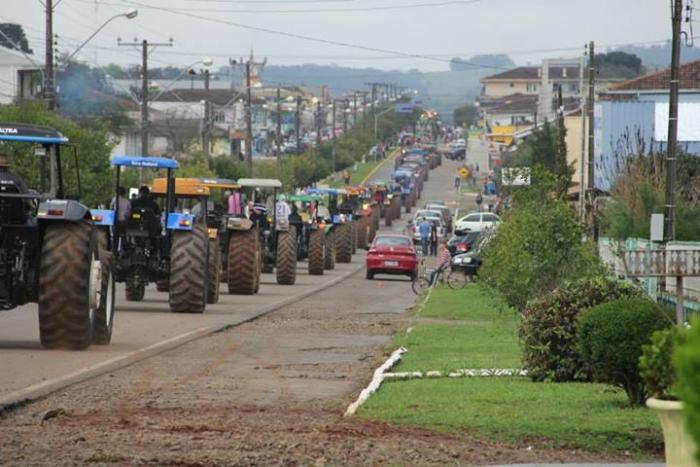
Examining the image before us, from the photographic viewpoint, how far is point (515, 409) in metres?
14.4

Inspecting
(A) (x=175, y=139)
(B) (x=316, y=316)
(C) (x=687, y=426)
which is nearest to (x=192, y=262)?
(B) (x=316, y=316)

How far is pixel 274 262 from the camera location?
47938mm

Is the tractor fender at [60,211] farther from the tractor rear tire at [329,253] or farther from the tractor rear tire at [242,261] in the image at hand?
the tractor rear tire at [329,253]

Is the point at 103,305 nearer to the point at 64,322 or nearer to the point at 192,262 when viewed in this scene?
the point at 64,322

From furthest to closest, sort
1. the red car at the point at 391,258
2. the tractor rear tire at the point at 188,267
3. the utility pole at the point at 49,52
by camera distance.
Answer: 1. the red car at the point at 391,258
2. the utility pole at the point at 49,52
3. the tractor rear tire at the point at 188,267

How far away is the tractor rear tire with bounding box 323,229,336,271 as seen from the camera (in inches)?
2143

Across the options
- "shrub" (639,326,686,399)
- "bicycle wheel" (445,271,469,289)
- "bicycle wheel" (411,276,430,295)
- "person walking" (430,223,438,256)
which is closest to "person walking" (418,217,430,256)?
"person walking" (430,223,438,256)

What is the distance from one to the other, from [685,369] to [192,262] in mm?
23528

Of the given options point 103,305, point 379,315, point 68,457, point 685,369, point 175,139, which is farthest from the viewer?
point 175,139

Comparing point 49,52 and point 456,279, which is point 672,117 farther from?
point 49,52

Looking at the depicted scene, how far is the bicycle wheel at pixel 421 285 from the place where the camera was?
45.7 meters

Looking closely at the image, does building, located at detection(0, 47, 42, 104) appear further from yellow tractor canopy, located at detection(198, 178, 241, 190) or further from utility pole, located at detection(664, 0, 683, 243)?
utility pole, located at detection(664, 0, 683, 243)

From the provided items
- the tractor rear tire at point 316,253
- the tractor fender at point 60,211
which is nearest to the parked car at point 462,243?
the tractor rear tire at point 316,253

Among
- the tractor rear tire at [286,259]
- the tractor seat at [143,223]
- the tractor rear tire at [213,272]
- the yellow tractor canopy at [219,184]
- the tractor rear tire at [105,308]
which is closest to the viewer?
the tractor rear tire at [105,308]
